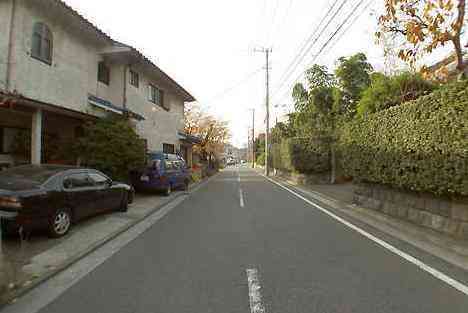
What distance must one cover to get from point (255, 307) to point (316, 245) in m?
3.10

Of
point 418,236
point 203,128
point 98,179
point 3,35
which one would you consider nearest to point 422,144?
point 418,236

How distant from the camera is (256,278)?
4738 millimetres

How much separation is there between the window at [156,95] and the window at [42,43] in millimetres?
8919

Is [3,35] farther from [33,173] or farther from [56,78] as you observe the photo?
[33,173]

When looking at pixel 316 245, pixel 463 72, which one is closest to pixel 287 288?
pixel 316 245

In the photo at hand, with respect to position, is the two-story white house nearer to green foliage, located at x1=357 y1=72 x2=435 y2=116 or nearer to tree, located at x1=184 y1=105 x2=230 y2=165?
green foliage, located at x1=357 y1=72 x2=435 y2=116

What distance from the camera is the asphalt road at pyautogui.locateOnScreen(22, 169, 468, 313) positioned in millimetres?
3902

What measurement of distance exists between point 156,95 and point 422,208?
54.5 feet

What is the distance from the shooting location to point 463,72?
7820mm

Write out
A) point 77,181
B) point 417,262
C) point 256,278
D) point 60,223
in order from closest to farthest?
point 256,278 < point 417,262 < point 60,223 < point 77,181

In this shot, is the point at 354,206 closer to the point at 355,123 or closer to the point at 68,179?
the point at 355,123

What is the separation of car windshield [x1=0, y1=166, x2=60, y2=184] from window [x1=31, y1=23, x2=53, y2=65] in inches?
166

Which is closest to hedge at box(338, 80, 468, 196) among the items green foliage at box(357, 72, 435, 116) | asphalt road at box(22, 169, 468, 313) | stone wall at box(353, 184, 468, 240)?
stone wall at box(353, 184, 468, 240)

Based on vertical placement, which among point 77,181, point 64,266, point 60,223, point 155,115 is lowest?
point 64,266
